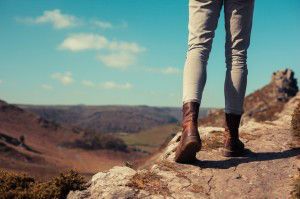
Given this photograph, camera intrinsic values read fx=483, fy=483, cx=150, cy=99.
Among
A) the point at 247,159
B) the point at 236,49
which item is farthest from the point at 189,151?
the point at 236,49

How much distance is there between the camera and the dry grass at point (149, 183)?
543cm

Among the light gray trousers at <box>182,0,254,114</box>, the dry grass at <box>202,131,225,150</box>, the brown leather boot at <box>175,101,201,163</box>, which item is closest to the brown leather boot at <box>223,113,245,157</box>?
the light gray trousers at <box>182,0,254,114</box>

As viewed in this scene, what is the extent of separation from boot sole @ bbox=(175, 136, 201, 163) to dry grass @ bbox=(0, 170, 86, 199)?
124cm

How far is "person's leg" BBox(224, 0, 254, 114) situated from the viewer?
6141mm

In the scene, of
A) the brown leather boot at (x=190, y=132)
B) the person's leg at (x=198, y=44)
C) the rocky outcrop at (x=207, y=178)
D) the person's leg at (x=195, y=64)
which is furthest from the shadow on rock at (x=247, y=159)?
the person's leg at (x=198, y=44)

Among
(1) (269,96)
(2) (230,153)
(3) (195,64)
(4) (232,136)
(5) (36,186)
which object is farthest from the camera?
(1) (269,96)

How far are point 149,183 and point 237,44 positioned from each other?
6.88ft

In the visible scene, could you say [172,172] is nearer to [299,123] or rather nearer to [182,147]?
[182,147]

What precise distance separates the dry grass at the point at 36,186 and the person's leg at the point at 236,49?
2.18 meters

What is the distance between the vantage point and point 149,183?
5.63m

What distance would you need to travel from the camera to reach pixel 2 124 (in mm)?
103500

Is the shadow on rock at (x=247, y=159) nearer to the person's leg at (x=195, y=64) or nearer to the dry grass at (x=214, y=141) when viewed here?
the person's leg at (x=195, y=64)

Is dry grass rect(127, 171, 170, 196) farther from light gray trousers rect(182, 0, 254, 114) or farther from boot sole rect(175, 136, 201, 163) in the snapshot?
light gray trousers rect(182, 0, 254, 114)

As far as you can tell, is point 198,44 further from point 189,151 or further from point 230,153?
point 230,153
